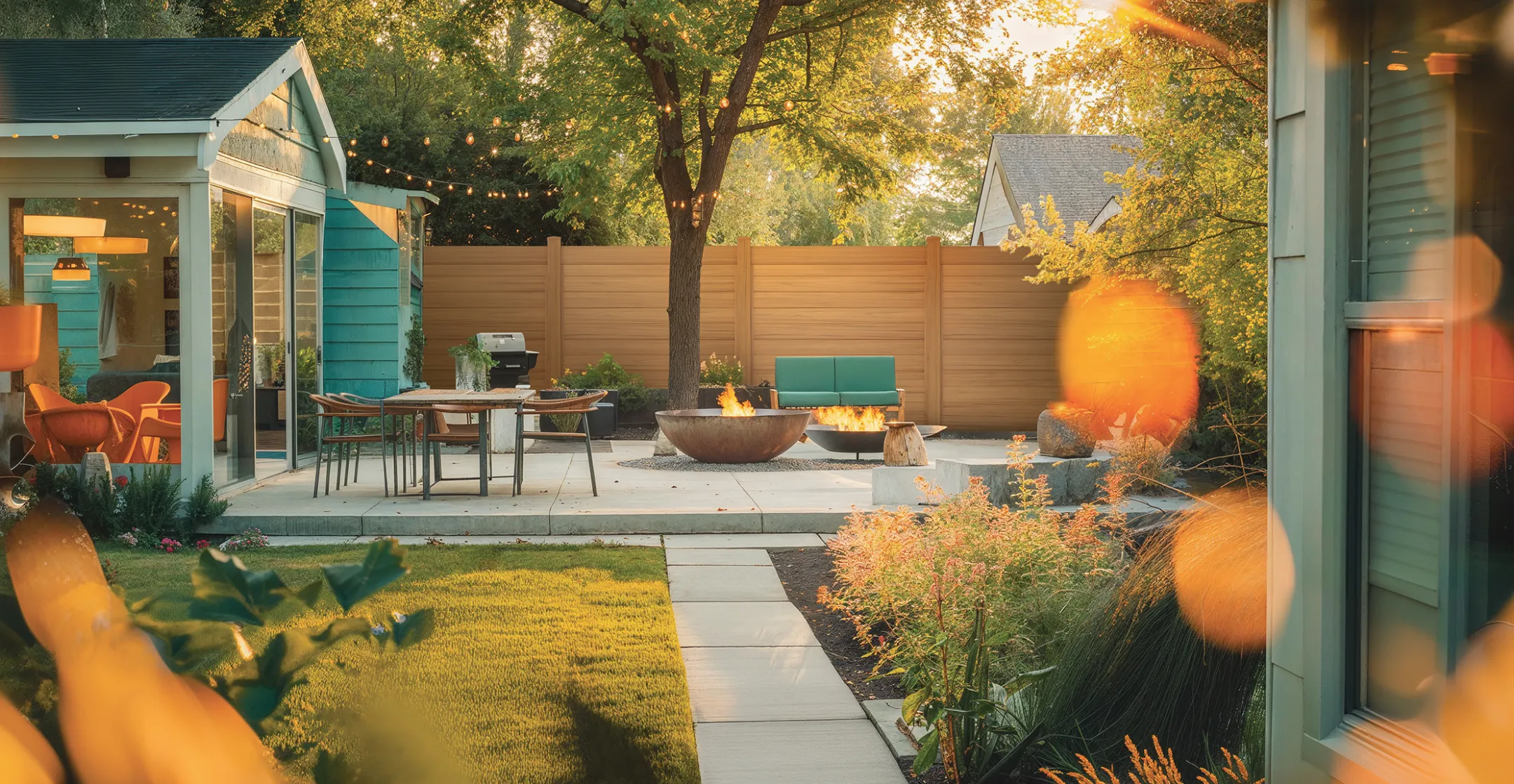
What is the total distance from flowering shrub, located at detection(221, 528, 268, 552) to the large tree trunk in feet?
18.9

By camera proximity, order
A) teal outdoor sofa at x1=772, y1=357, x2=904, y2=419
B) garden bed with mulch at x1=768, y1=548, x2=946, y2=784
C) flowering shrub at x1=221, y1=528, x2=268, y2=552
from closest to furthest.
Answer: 1. garden bed with mulch at x1=768, y1=548, x2=946, y2=784
2. flowering shrub at x1=221, y1=528, x2=268, y2=552
3. teal outdoor sofa at x1=772, y1=357, x2=904, y2=419

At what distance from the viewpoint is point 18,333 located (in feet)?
26.2

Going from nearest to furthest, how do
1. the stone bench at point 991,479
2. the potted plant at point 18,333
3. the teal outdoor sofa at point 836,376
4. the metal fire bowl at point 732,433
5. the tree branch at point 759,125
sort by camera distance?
1. the stone bench at point 991,479
2. the potted plant at point 18,333
3. the metal fire bowl at point 732,433
4. the tree branch at point 759,125
5. the teal outdoor sofa at point 836,376

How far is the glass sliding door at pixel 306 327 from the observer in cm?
999

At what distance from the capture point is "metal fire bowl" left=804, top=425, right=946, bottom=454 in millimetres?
10750

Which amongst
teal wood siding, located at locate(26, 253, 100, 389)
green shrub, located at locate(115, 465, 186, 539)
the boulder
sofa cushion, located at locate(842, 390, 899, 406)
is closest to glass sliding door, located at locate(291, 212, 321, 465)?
teal wood siding, located at locate(26, 253, 100, 389)

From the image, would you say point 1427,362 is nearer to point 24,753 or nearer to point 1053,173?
point 24,753

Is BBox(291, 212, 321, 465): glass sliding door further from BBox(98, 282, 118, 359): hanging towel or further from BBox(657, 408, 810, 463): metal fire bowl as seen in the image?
BBox(657, 408, 810, 463): metal fire bowl

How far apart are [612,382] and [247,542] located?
25.3 ft

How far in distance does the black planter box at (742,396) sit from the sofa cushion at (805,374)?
0.19 m

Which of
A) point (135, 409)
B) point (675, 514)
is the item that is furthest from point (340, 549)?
point (135, 409)

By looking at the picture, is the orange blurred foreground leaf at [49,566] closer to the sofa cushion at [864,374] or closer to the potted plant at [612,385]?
the potted plant at [612,385]

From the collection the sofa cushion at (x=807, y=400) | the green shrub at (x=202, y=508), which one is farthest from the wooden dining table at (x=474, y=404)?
the sofa cushion at (x=807, y=400)

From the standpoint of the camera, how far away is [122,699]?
843mm
